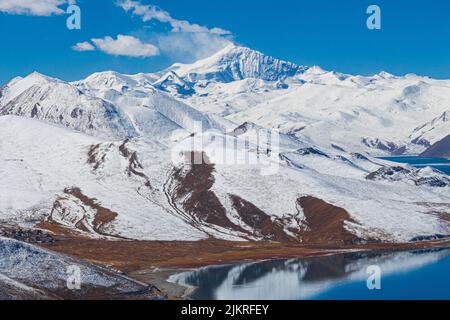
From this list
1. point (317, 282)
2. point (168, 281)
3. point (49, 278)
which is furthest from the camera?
point (168, 281)

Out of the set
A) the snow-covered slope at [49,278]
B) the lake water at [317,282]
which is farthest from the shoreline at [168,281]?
the snow-covered slope at [49,278]

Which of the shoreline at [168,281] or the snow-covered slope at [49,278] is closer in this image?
the snow-covered slope at [49,278]

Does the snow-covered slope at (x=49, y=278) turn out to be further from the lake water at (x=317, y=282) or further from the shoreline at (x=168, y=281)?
the lake water at (x=317, y=282)

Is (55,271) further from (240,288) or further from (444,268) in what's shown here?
(444,268)

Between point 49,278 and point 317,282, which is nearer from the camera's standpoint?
point 49,278

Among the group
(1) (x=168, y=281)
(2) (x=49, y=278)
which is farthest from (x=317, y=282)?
(2) (x=49, y=278)

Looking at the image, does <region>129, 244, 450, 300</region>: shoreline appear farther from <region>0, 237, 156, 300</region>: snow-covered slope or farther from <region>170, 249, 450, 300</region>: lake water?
<region>0, 237, 156, 300</region>: snow-covered slope

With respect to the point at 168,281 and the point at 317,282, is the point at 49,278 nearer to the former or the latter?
the point at 168,281
